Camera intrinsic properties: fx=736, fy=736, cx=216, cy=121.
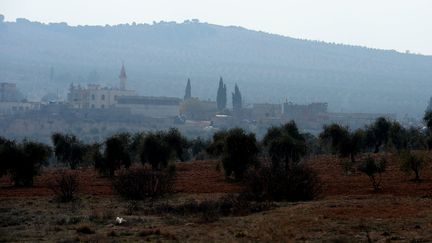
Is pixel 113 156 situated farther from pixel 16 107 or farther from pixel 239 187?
pixel 16 107

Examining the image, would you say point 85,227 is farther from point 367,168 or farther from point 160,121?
point 160,121

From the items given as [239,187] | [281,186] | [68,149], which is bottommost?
[68,149]

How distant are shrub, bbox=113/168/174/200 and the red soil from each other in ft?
9.54

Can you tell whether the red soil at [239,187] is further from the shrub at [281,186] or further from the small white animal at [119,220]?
the small white animal at [119,220]

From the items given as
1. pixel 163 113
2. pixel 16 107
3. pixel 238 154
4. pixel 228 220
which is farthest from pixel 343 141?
pixel 16 107

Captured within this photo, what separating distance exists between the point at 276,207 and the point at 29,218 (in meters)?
8.66

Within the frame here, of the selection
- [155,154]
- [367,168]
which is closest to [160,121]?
[155,154]

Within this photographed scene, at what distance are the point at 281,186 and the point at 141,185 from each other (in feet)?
20.3

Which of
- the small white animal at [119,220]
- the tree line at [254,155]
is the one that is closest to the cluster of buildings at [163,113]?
the tree line at [254,155]

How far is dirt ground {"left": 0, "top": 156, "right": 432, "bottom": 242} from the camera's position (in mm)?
19672

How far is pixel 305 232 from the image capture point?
20188 millimetres

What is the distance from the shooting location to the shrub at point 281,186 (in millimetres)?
30250

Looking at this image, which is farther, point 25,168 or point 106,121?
point 106,121

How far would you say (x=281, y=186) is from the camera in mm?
30453
